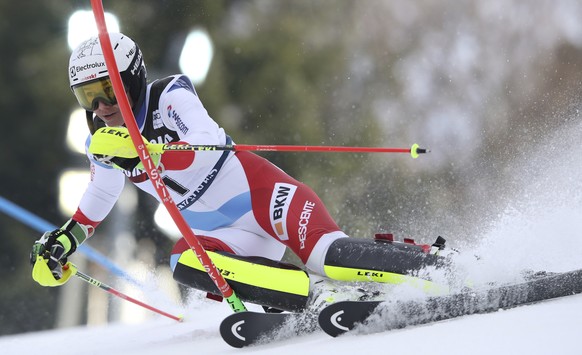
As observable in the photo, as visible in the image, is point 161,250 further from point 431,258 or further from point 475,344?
point 475,344

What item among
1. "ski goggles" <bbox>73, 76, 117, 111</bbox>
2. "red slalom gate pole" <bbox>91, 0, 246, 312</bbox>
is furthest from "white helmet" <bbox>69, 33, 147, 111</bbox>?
"red slalom gate pole" <bbox>91, 0, 246, 312</bbox>

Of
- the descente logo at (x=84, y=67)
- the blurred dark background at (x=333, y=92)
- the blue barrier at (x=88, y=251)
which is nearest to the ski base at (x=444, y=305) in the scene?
the descente logo at (x=84, y=67)

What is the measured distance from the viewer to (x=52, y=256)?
2.88 m

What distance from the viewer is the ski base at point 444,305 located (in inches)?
84.7

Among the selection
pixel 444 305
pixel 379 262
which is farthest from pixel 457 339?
pixel 379 262

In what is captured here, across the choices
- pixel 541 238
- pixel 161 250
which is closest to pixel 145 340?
pixel 541 238

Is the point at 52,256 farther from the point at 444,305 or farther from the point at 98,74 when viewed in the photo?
the point at 444,305

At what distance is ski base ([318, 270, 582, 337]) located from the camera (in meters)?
2.15

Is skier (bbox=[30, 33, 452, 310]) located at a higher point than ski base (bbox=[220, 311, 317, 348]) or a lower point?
higher

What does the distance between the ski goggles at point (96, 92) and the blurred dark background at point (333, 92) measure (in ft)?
14.3

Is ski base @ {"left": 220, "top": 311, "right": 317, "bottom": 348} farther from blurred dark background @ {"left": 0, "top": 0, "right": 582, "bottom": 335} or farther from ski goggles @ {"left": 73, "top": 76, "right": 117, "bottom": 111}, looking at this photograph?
blurred dark background @ {"left": 0, "top": 0, "right": 582, "bottom": 335}

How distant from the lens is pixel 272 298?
8.18 ft

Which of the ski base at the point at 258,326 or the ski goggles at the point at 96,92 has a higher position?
the ski goggles at the point at 96,92

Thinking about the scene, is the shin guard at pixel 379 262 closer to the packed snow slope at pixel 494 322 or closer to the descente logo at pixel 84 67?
Result: the packed snow slope at pixel 494 322
